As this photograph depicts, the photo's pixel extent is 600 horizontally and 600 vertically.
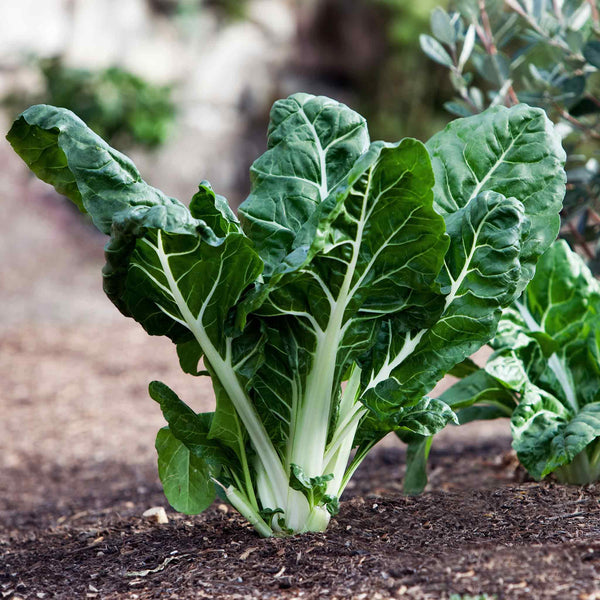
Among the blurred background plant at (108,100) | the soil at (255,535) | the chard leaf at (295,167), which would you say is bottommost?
the soil at (255,535)

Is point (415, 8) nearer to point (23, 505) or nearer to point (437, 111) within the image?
point (437, 111)

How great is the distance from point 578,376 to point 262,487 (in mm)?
1033

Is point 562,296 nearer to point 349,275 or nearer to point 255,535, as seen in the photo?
point 349,275

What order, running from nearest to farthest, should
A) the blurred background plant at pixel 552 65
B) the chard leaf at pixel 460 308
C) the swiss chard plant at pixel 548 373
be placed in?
1. the chard leaf at pixel 460 308
2. the swiss chard plant at pixel 548 373
3. the blurred background plant at pixel 552 65

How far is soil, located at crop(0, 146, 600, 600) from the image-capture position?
153 cm

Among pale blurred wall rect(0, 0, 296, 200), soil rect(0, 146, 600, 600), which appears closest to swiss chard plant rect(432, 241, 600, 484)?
soil rect(0, 146, 600, 600)

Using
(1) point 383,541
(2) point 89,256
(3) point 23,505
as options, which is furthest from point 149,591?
(2) point 89,256

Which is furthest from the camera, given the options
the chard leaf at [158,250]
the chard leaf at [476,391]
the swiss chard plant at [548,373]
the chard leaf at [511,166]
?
the chard leaf at [476,391]

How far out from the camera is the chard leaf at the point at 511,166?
183 cm

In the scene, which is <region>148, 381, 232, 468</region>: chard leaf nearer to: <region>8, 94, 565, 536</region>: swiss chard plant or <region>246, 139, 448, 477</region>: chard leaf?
<region>8, 94, 565, 536</region>: swiss chard plant

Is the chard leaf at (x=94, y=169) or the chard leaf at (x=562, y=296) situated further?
the chard leaf at (x=562, y=296)

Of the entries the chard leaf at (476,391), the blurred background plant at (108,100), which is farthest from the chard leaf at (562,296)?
the blurred background plant at (108,100)

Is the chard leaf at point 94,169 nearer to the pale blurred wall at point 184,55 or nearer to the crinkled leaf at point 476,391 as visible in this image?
the crinkled leaf at point 476,391

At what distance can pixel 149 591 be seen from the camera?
1637 millimetres
